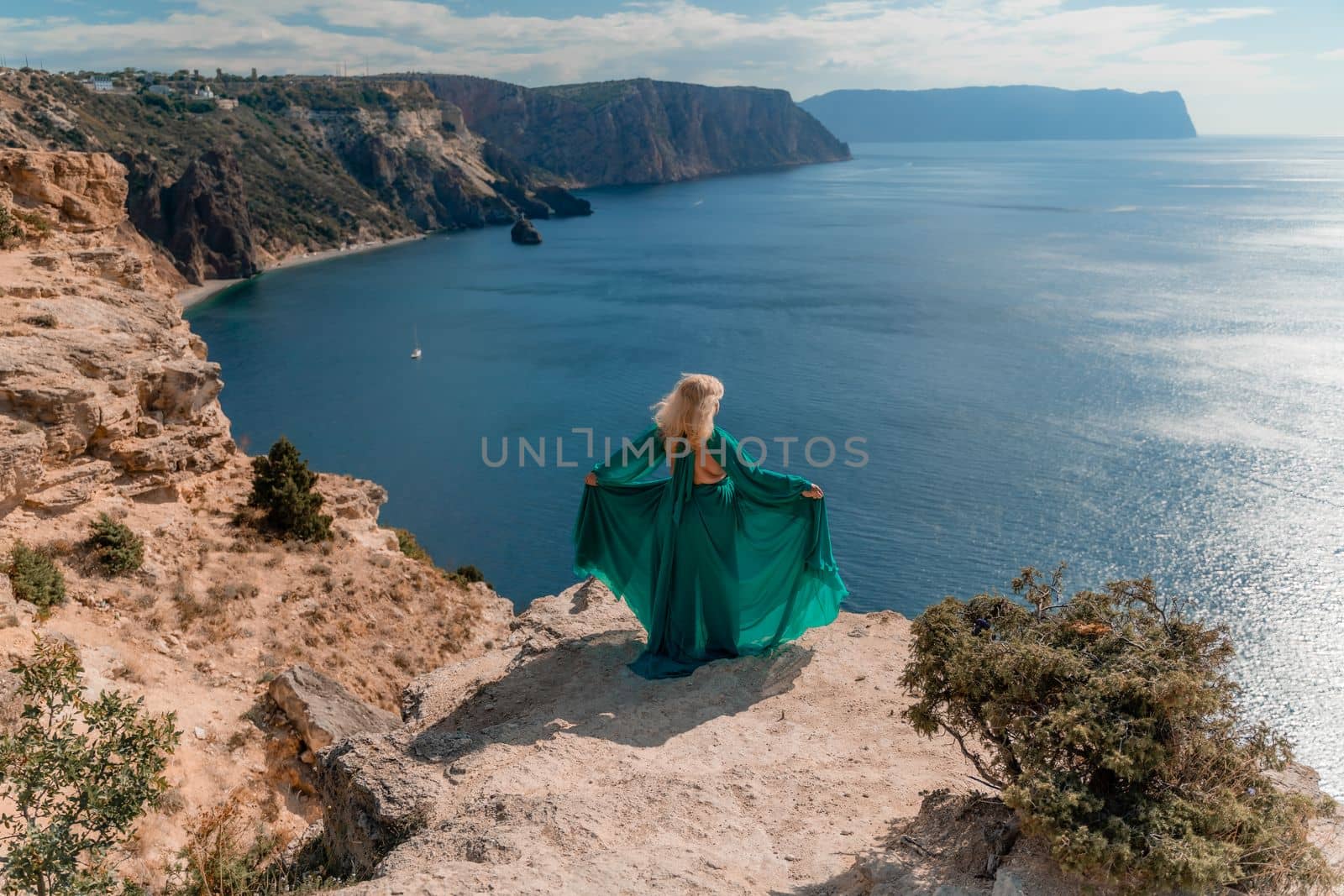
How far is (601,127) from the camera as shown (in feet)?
521

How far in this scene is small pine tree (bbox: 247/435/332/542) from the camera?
1320 centimetres

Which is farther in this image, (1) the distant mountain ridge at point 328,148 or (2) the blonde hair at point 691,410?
(1) the distant mountain ridge at point 328,148

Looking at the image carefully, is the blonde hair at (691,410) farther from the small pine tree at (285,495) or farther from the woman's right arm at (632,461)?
the small pine tree at (285,495)

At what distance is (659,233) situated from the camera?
93188 millimetres

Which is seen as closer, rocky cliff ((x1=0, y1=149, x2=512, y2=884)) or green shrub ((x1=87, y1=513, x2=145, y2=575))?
rocky cliff ((x1=0, y1=149, x2=512, y2=884))

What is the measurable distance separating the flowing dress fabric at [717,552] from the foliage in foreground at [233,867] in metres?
2.78

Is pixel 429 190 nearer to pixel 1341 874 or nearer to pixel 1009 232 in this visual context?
pixel 1009 232

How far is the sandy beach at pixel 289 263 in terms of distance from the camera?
203ft

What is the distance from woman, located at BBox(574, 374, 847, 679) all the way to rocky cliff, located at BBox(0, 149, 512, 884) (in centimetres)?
357

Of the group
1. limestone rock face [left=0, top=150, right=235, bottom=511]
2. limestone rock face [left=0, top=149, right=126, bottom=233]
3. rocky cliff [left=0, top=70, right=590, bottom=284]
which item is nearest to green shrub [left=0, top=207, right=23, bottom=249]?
limestone rock face [left=0, top=150, right=235, bottom=511]

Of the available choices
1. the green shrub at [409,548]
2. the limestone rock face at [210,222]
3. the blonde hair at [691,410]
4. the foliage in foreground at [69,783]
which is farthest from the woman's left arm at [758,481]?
the limestone rock face at [210,222]

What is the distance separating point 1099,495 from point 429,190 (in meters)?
85.1

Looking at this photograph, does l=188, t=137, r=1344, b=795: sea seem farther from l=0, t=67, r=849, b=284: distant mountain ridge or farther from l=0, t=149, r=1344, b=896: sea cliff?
l=0, t=149, r=1344, b=896: sea cliff

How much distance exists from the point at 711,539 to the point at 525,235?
84412 millimetres
